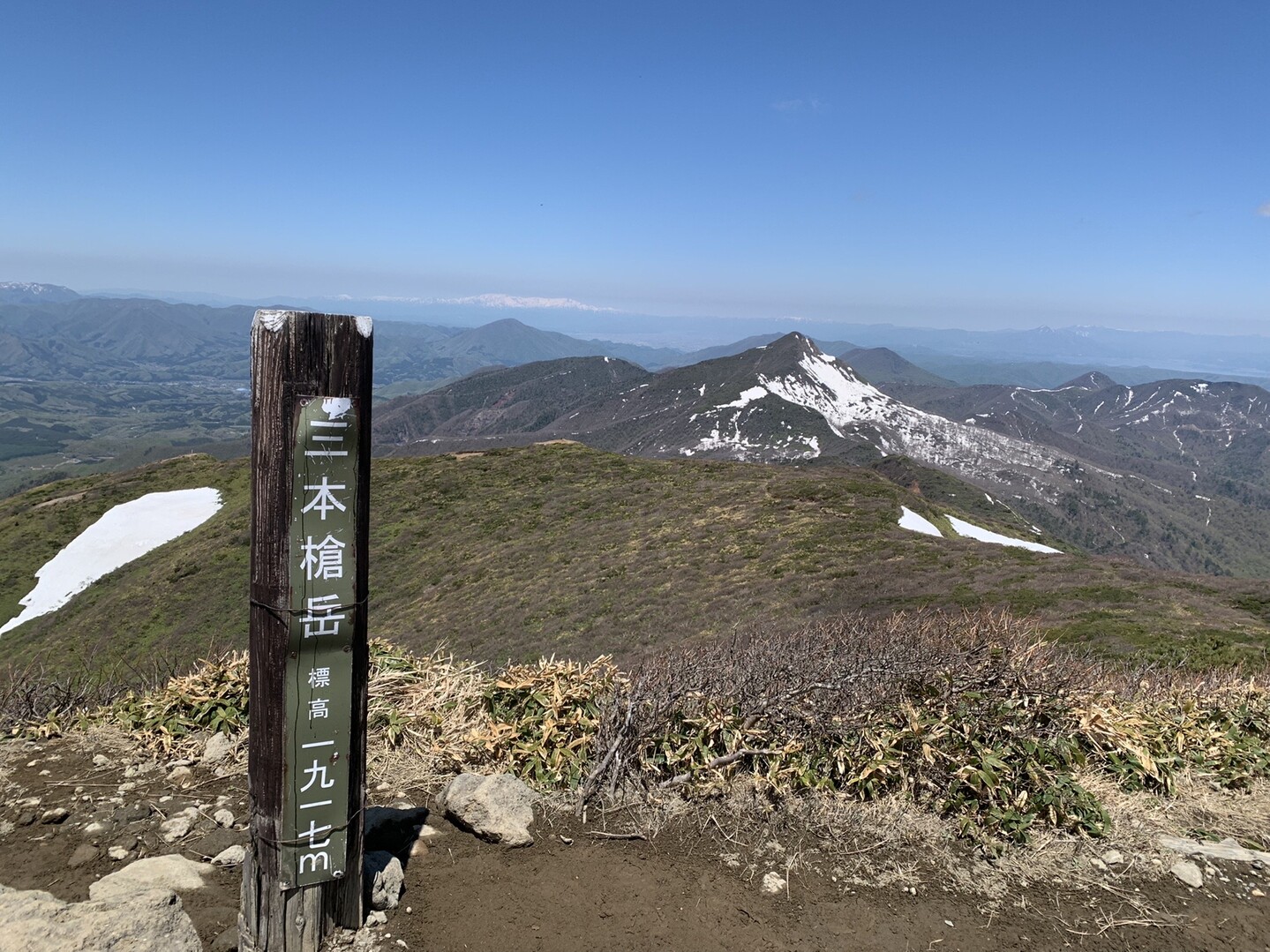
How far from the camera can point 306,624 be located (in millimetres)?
3182

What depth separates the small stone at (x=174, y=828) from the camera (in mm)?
4152

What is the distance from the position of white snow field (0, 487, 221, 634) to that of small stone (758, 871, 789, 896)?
38.4m

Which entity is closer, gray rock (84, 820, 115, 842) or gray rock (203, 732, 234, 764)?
gray rock (84, 820, 115, 842)

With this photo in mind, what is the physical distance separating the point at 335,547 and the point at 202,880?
210 centimetres

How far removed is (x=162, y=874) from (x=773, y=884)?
3.27 m

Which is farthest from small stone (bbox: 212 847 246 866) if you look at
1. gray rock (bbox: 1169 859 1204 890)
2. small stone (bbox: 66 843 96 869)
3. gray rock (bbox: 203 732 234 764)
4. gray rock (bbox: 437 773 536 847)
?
gray rock (bbox: 1169 859 1204 890)

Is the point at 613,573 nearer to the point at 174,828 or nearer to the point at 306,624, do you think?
the point at 174,828

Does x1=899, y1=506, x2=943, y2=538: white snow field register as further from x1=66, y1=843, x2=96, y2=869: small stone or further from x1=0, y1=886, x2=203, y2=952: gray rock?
x1=0, y1=886, x2=203, y2=952: gray rock

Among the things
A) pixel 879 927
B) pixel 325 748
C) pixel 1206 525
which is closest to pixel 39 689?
pixel 325 748

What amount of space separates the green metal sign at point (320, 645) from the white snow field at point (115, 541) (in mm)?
37446

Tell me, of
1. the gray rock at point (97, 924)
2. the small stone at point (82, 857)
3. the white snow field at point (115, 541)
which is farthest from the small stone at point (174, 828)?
the white snow field at point (115, 541)

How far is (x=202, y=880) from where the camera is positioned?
12.3 feet

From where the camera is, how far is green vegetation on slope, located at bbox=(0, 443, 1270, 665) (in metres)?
15.0

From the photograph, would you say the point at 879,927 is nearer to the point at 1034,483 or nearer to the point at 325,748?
the point at 325,748
